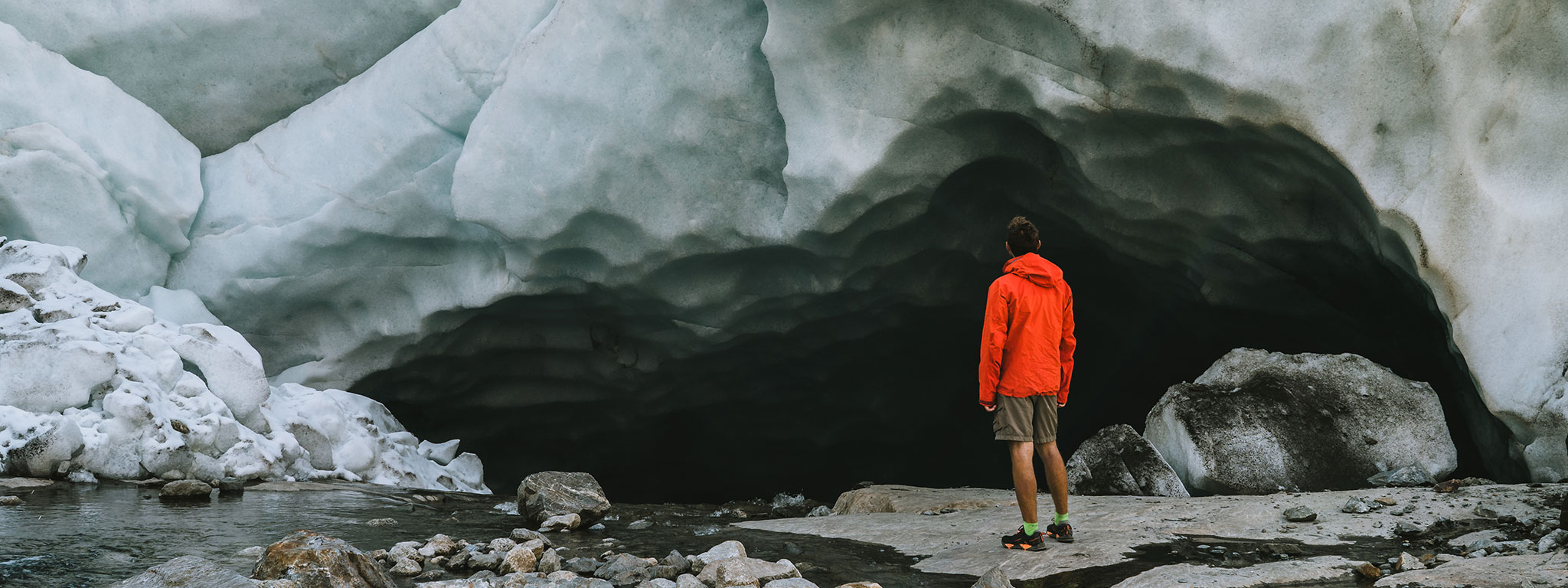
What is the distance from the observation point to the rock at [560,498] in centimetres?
450

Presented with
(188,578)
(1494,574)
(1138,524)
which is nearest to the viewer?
(188,578)

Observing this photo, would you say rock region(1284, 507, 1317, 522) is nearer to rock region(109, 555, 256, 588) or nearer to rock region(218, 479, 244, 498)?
rock region(109, 555, 256, 588)

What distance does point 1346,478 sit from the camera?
193 inches

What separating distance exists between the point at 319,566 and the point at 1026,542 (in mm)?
2179

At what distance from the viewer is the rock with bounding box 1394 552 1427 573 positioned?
2820mm

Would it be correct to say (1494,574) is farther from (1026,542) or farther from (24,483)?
(24,483)

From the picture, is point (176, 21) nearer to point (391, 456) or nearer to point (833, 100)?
point (391, 456)

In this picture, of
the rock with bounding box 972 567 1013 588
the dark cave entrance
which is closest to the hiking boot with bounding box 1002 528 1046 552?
the rock with bounding box 972 567 1013 588

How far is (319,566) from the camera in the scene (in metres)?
2.70

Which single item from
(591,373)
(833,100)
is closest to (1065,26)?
(833,100)

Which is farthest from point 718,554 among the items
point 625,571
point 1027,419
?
point 1027,419

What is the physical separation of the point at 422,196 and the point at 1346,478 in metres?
5.57

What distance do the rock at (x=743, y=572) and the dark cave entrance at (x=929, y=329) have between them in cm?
329

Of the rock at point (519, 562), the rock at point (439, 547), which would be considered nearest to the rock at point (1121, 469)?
the rock at point (519, 562)
